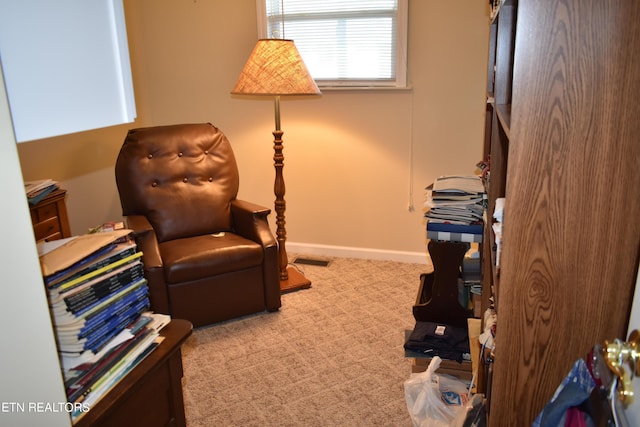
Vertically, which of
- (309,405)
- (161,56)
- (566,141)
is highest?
(161,56)

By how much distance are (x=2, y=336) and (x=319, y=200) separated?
126 inches

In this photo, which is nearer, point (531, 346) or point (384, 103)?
point (531, 346)

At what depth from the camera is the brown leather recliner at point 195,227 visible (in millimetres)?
2744

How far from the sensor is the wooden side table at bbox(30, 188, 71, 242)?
291 centimetres

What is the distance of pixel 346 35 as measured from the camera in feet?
11.5

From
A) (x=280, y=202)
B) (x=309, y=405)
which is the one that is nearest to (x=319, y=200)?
(x=280, y=202)

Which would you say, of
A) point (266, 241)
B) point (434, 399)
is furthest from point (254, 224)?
point (434, 399)

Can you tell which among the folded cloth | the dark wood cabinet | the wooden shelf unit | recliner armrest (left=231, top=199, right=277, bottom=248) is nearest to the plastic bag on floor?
the folded cloth

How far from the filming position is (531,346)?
3.88 feet

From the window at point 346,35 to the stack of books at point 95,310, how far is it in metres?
2.70

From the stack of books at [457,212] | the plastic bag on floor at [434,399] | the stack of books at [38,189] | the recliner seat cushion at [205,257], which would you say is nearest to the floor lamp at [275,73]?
the recliner seat cushion at [205,257]

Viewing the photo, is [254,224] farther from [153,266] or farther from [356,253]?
[356,253]

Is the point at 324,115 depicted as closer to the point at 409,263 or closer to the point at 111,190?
the point at 409,263

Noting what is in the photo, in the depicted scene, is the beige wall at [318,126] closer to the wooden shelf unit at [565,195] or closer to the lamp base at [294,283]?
the lamp base at [294,283]
